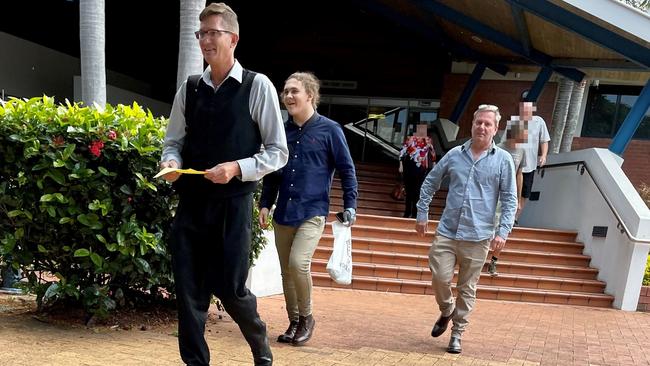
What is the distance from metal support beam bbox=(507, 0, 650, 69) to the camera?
877 cm

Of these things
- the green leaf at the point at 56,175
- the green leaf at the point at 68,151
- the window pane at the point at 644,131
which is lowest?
the green leaf at the point at 56,175

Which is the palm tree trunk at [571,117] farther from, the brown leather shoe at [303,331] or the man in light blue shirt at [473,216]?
the brown leather shoe at [303,331]

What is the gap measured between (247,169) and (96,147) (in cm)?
158

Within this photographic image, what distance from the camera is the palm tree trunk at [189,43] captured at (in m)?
5.88

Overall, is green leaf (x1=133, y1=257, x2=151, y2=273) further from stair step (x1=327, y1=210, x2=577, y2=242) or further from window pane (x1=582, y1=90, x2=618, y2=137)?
window pane (x1=582, y1=90, x2=618, y2=137)

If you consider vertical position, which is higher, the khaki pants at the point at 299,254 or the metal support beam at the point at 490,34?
the metal support beam at the point at 490,34

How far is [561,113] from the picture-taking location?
12727 mm

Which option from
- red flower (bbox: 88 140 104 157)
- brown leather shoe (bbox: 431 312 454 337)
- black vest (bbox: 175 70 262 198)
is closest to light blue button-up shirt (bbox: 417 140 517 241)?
brown leather shoe (bbox: 431 312 454 337)

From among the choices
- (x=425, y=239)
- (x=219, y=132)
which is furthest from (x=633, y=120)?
(x=219, y=132)

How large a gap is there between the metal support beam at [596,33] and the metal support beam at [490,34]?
3383mm

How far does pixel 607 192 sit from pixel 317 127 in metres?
5.90

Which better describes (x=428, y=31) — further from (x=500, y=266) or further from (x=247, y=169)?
(x=247, y=169)

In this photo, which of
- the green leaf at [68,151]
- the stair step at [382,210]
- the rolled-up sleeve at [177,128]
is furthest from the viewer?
the stair step at [382,210]

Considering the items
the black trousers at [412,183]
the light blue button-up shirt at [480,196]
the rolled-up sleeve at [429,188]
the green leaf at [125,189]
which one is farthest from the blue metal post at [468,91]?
the green leaf at [125,189]
